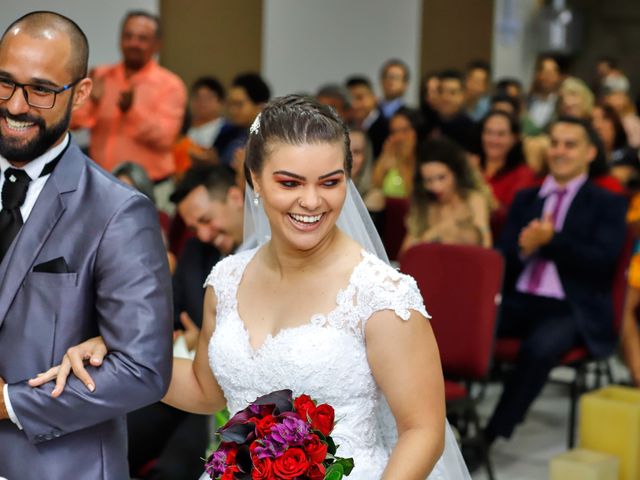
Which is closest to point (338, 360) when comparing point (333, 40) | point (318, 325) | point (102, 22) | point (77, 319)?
point (318, 325)

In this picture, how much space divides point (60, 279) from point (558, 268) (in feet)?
12.3

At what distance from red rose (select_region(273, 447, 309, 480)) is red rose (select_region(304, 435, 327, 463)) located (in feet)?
0.06

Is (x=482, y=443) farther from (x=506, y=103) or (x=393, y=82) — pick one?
(x=393, y=82)

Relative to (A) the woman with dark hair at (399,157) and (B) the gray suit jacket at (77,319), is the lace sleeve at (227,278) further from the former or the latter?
(A) the woman with dark hair at (399,157)

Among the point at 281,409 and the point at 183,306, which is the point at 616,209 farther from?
the point at 281,409

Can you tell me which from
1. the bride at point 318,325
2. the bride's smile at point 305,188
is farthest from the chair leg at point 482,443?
the bride's smile at point 305,188

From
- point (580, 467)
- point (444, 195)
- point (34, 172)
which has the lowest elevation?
point (580, 467)

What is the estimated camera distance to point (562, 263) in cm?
544

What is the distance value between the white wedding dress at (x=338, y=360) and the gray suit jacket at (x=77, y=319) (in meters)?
0.22

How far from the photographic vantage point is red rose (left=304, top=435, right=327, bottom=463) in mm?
1929

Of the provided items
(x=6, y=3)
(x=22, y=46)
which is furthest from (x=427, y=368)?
(x=6, y=3)

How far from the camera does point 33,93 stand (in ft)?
6.95

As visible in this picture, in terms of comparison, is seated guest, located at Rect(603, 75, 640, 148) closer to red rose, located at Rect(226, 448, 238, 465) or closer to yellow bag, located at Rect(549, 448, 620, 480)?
yellow bag, located at Rect(549, 448, 620, 480)

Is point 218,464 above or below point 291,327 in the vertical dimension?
below
